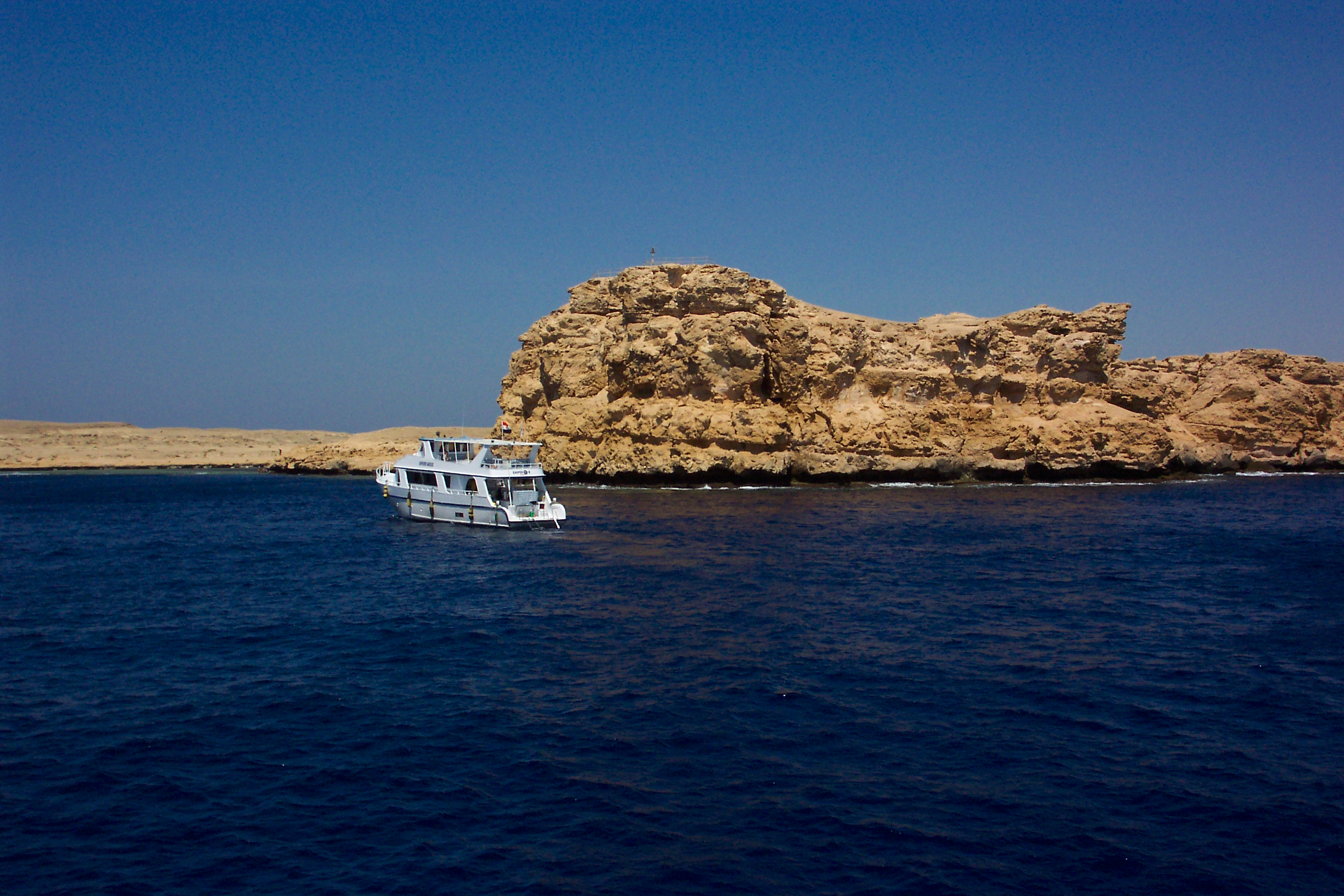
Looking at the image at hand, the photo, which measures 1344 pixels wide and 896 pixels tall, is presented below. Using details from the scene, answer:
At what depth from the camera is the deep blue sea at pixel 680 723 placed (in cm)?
1182

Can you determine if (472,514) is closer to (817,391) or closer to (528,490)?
(528,490)

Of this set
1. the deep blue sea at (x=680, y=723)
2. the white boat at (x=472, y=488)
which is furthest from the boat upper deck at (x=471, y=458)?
the deep blue sea at (x=680, y=723)

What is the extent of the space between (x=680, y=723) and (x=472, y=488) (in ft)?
106

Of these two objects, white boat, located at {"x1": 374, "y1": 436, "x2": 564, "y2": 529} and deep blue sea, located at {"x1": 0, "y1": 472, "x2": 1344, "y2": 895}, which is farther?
white boat, located at {"x1": 374, "y1": 436, "x2": 564, "y2": 529}

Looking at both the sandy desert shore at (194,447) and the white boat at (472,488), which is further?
the sandy desert shore at (194,447)

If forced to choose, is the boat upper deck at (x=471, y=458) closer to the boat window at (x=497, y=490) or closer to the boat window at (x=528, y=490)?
the boat window at (x=528, y=490)

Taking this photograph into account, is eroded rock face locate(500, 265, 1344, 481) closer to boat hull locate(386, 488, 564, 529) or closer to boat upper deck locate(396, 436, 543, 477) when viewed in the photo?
boat upper deck locate(396, 436, 543, 477)

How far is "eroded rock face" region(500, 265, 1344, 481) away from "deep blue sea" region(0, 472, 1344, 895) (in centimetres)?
3009

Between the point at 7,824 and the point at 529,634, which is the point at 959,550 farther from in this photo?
the point at 7,824

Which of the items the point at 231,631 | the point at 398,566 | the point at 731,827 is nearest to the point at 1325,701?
the point at 731,827

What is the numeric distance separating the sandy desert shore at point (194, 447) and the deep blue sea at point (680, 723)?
2474 inches

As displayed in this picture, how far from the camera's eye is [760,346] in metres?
67.6

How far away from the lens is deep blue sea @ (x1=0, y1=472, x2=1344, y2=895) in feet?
38.8

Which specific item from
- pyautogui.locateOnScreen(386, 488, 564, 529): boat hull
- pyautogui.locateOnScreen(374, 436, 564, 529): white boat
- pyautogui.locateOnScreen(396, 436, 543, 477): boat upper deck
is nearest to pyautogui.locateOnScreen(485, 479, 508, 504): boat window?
pyautogui.locateOnScreen(374, 436, 564, 529): white boat
